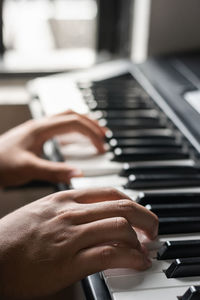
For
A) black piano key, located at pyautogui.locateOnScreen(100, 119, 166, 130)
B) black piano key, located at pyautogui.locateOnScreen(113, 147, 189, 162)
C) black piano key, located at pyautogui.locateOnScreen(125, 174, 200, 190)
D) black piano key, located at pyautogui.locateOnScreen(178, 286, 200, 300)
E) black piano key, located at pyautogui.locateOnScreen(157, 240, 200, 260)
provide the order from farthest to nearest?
black piano key, located at pyautogui.locateOnScreen(100, 119, 166, 130)
black piano key, located at pyautogui.locateOnScreen(113, 147, 189, 162)
black piano key, located at pyautogui.locateOnScreen(125, 174, 200, 190)
black piano key, located at pyautogui.locateOnScreen(157, 240, 200, 260)
black piano key, located at pyautogui.locateOnScreen(178, 286, 200, 300)

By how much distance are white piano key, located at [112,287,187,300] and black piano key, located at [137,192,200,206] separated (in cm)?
23

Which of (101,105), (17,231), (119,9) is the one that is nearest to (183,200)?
(17,231)

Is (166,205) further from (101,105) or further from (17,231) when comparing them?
(101,105)

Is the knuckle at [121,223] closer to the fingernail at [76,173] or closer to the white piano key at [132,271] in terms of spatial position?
the white piano key at [132,271]

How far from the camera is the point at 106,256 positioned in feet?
2.51

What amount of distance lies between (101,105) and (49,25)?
2.82 ft

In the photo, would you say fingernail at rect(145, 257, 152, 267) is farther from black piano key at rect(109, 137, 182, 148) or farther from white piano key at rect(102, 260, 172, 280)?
black piano key at rect(109, 137, 182, 148)

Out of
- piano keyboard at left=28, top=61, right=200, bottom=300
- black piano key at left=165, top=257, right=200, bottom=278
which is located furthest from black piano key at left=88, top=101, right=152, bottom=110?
black piano key at left=165, top=257, right=200, bottom=278

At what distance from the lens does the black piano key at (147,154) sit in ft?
3.76

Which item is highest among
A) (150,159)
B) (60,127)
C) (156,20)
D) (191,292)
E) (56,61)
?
(56,61)

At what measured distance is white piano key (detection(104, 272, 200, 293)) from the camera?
0.74 m

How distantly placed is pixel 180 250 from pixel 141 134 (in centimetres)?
47

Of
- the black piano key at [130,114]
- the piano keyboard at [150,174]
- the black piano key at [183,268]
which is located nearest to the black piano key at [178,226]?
the piano keyboard at [150,174]

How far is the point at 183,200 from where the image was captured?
3.18 feet
